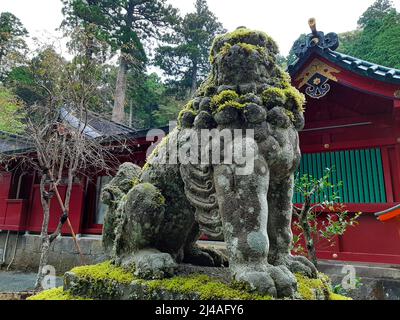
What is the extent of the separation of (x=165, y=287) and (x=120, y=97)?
1485 centimetres

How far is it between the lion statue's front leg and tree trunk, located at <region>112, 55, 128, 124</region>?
46.7 ft

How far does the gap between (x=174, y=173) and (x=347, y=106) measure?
4444 millimetres

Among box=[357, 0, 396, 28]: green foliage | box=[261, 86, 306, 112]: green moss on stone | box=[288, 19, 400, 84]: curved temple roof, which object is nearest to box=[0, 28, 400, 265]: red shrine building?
box=[288, 19, 400, 84]: curved temple roof

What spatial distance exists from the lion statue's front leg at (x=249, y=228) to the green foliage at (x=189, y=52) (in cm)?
1918

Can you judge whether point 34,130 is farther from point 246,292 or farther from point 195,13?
point 195,13

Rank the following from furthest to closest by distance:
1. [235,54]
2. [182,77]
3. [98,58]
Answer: [182,77]
[98,58]
[235,54]

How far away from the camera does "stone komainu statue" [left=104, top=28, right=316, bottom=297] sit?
1.63 metres

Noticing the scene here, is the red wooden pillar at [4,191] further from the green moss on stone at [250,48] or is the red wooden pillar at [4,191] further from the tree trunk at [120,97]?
the green moss on stone at [250,48]

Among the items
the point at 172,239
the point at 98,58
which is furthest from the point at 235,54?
the point at 98,58

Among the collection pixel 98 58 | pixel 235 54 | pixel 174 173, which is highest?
pixel 98 58

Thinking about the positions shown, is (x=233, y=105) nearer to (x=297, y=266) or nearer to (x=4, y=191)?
(x=297, y=266)

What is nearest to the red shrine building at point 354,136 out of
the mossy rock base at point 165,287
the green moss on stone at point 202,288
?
the mossy rock base at point 165,287

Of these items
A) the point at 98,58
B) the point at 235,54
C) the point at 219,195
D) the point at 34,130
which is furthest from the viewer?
the point at 98,58
